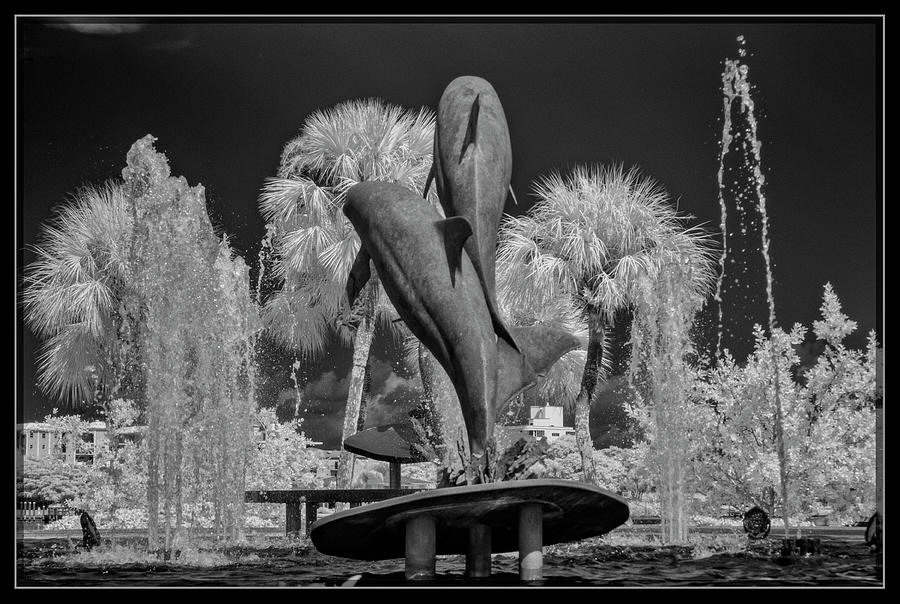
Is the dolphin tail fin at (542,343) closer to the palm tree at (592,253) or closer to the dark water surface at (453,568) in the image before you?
the dark water surface at (453,568)

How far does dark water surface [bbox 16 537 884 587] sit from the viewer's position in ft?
33.3

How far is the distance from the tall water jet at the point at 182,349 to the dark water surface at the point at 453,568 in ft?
6.75

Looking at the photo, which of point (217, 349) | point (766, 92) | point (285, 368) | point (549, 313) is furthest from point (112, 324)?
point (285, 368)

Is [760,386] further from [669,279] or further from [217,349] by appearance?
[217,349]

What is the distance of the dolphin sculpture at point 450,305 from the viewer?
10.3 metres

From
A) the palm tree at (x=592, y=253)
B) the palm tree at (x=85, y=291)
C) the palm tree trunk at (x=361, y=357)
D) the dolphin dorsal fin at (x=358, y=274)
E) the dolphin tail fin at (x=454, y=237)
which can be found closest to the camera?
the dolphin tail fin at (x=454, y=237)

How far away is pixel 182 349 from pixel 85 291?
288 inches

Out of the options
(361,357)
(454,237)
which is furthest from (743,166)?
(454,237)

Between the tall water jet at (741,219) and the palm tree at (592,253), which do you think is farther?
the tall water jet at (741,219)

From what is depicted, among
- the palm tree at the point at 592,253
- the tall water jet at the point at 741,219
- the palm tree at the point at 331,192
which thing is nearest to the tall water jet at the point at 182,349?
the palm tree at the point at 331,192

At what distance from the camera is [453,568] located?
39.8ft

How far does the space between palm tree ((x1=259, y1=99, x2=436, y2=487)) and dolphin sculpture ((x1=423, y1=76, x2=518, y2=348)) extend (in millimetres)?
12730

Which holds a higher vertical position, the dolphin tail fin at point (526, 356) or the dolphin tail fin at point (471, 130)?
the dolphin tail fin at point (471, 130)

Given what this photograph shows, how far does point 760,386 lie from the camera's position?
2617 centimetres
